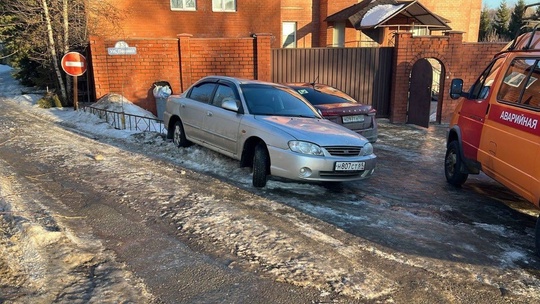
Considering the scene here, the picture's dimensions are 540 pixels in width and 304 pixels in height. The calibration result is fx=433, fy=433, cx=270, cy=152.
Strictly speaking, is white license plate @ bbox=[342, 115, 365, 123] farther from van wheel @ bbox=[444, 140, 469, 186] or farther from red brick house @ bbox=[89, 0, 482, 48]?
red brick house @ bbox=[89, 0, 482, 48]

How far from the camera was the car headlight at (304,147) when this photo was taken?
5.75 meters

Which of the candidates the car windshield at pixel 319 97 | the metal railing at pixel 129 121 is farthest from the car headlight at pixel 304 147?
the metal railing at pixel 129 121

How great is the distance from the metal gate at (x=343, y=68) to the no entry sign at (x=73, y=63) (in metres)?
5.79

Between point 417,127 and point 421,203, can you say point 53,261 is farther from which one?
point 417,127

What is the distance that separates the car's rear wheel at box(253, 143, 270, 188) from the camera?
238 inches

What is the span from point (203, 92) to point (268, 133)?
2320 mm

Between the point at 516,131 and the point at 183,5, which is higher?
the point at 183,5

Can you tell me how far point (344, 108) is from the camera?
8.61 metres

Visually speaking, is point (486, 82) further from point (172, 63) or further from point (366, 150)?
point (172, 63)

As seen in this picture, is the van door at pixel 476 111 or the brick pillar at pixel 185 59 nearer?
the van door at pixel 476 111

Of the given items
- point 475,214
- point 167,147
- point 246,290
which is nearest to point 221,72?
point 167,147

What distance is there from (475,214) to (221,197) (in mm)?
3272

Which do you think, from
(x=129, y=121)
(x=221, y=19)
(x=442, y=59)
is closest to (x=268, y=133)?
(x=129, y=121)

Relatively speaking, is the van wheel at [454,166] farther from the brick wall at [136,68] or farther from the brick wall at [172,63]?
the brick wall at [136,68]
